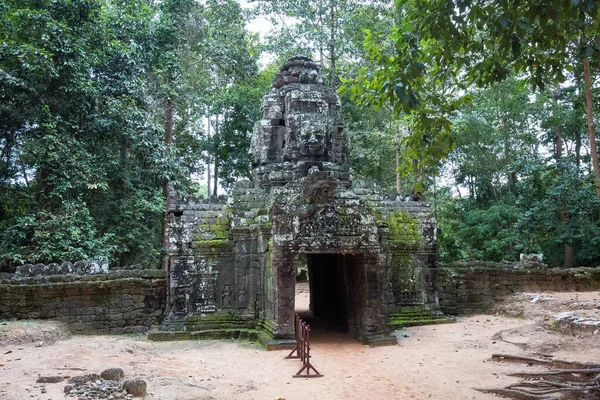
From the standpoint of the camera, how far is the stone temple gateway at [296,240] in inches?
415

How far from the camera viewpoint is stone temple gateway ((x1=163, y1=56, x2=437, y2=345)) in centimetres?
1055

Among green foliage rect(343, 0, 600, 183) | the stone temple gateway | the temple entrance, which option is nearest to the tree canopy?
green foliage rect(343, 0, 600, 183)

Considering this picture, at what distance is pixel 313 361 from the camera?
905 centimetres

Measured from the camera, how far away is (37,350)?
9.05 meters

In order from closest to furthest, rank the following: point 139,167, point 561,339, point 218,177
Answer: point 561,339
point 139,167
point 218,177

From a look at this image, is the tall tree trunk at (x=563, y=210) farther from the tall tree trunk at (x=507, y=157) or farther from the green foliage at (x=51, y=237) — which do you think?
the green foliage at (x=51, y=237)

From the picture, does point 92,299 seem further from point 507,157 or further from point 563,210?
point 507,157

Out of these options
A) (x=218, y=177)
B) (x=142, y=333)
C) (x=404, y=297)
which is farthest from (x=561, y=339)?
(x=218, y=177)

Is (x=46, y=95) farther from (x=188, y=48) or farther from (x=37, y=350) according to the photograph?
(x=37, y=350)

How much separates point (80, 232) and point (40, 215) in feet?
4.47

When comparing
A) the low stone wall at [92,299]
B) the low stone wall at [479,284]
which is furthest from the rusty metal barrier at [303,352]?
the low stone wall at [479,284]

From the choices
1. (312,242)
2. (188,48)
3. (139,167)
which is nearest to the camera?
(312,242)

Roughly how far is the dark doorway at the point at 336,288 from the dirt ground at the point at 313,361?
2.76 ft

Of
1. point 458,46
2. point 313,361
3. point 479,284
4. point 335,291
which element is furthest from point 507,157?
point 458,46
